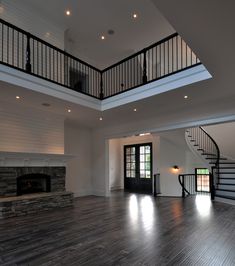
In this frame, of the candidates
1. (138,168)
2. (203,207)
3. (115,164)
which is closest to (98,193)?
(115,164)

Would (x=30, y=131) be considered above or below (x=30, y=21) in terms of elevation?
below

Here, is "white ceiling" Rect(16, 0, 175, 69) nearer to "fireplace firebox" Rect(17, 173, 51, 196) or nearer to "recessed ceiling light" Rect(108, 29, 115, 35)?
"recessed ceiling light" Rect(108, 29, 115, 35)

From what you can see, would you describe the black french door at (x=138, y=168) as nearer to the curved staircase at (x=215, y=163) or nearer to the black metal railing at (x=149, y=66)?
the curved staircase at (x=215, y=163)

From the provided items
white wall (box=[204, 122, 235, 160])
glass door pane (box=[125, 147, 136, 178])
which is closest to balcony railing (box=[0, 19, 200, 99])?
white wall (box=[204, 122, 235, 160])

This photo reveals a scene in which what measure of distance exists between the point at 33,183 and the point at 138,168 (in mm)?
5496

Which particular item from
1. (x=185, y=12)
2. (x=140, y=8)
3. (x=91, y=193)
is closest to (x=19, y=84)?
(x=185, y=12)

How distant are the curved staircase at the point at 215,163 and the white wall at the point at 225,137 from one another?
0.68 feet

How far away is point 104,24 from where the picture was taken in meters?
7.31

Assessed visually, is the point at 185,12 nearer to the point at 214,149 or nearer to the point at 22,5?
the point at 22,5

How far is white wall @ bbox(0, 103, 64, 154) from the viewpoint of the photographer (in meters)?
6.12

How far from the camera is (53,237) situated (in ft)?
12.4

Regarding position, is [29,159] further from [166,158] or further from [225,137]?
[225,137]

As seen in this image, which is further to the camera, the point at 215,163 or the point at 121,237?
the point at 215,163

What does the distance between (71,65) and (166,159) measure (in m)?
6.05
